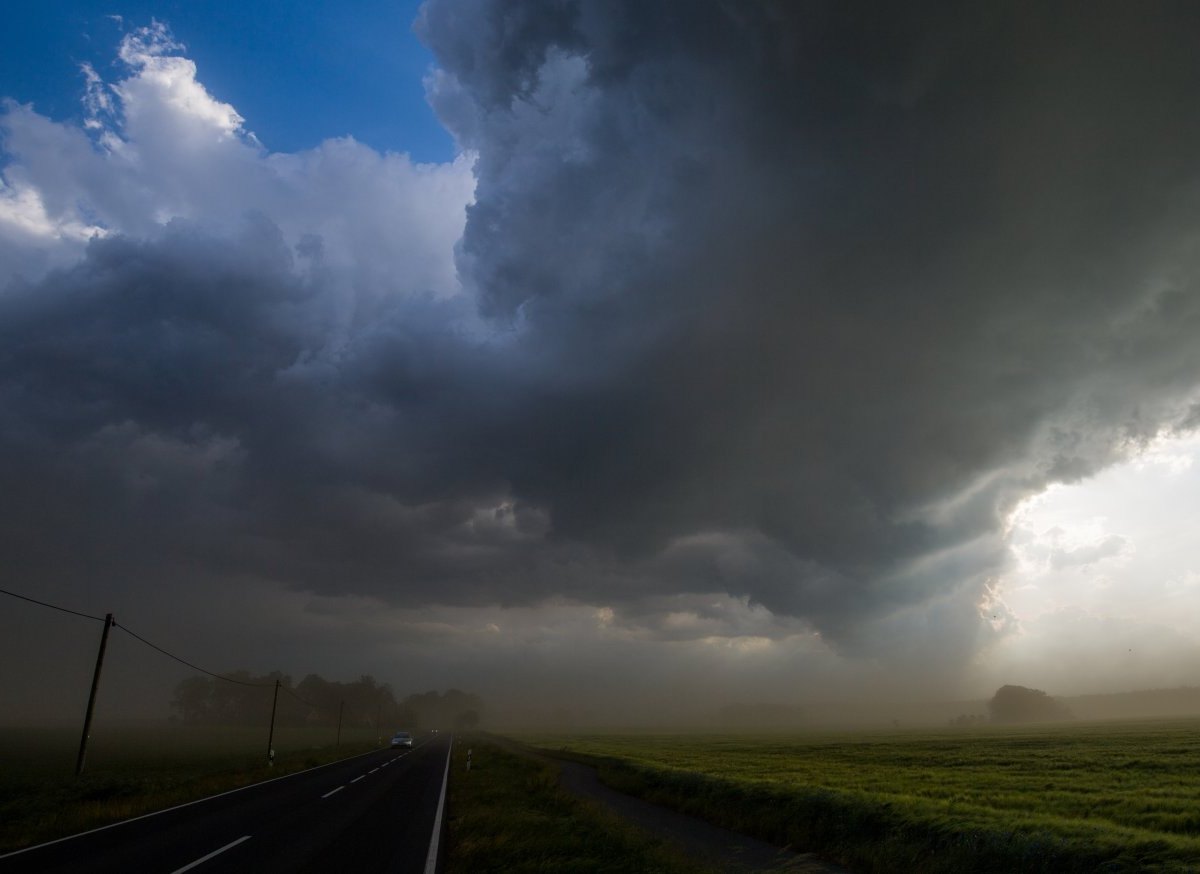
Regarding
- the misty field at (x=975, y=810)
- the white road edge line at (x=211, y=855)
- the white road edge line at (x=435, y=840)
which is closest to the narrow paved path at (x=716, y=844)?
the misty field at (x=975, y=810)

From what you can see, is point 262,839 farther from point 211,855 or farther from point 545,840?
point 545,840

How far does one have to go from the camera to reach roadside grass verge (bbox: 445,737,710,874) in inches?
471

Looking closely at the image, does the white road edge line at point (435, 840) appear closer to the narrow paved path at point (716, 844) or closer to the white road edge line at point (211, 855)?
the white road edge line at point (211, 855)

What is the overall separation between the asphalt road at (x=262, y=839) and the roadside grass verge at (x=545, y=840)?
3.13ft

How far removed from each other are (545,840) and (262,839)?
6526 millimetres

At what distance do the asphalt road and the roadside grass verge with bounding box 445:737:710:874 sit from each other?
0.95m

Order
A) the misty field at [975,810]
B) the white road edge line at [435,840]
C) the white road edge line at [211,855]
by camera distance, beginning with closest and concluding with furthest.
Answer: the white road edge line at [211,855] → the white road edge line at [435,840] → the misty field at [975,810]

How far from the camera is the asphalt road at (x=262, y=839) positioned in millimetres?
11484

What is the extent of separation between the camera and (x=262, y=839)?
46.9 ft

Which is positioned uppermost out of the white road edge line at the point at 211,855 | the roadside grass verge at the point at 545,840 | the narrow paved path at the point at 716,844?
the white road edge line at the point at 211,855

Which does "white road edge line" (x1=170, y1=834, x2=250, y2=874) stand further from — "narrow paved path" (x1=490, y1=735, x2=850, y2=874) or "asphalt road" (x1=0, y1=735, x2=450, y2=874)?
"narrow paved path" (x1=490, y1=735, x2=850, y2=874)

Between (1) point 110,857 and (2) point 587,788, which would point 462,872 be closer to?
Result: (1) point 110,857

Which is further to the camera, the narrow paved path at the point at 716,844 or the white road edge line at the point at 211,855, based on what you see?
the narrow paved path at the point at 716,844

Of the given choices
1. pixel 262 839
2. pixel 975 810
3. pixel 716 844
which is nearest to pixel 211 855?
pixel 262 839
